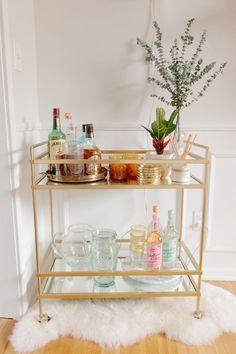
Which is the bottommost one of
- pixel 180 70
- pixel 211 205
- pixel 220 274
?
pixel 220 274

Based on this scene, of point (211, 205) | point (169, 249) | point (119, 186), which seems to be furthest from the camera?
point (211, 205)

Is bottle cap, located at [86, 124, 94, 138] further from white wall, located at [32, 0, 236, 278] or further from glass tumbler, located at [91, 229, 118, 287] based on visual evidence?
glass tumbler, located at [91, 229, 118, 287]

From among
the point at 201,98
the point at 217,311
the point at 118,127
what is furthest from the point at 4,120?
the point at 217,311

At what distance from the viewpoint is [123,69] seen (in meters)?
1.44

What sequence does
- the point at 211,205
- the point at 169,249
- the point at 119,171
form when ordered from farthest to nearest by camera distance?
the point at 211,205 → the point at 169,249 → the point at 119,171

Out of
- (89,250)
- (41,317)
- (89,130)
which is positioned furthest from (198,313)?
(89,130)

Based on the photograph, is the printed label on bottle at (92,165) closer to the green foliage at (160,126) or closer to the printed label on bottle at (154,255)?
the green foliage at (160,126)

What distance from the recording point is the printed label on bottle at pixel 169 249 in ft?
4.36

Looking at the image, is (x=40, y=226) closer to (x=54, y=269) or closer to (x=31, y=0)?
(x=54, y=269)

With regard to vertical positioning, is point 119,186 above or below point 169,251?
above

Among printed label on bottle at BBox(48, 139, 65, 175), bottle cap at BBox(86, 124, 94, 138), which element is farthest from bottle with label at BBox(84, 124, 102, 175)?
printed label on bottle at BBox(48, 139, 65, 175)

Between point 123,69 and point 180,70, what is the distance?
0.95ft

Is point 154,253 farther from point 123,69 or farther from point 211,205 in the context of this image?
point 123,69

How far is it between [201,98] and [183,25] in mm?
351
